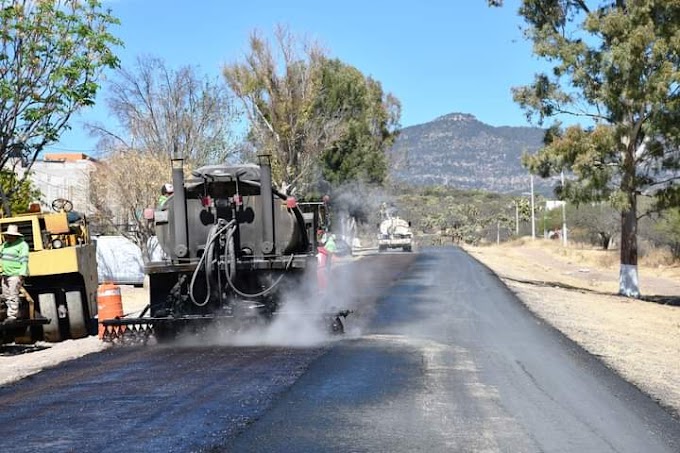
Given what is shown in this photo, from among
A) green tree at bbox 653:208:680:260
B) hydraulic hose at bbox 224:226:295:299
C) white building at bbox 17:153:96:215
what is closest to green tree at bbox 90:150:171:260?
white building at bbox 17:153:96:215

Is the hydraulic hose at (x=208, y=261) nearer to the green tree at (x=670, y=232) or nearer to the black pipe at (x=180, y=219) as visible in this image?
the black pipe at (x=180, y=219)

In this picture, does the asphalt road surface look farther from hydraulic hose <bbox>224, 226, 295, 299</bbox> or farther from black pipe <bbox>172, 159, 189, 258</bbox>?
black pipe <bbox>172, 159, 189, 258</bbox>

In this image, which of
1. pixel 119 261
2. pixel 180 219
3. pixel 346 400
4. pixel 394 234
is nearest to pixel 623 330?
pixel 180 219

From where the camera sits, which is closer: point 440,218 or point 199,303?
point 199,303

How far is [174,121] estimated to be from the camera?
32.9 meters

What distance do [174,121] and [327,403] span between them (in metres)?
25.7

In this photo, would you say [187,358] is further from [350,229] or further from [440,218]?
[440,218]

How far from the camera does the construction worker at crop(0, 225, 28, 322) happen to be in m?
13.8

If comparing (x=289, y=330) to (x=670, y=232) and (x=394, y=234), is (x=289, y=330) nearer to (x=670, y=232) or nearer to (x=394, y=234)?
(x=670, y=232)

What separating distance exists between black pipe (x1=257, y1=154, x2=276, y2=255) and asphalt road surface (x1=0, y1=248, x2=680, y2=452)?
179cm

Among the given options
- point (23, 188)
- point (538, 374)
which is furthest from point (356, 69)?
point (538, 374)

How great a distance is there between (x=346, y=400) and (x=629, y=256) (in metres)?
20.6

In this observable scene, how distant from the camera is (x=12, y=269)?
45.4 feet

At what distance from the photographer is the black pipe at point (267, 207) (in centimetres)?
1394
